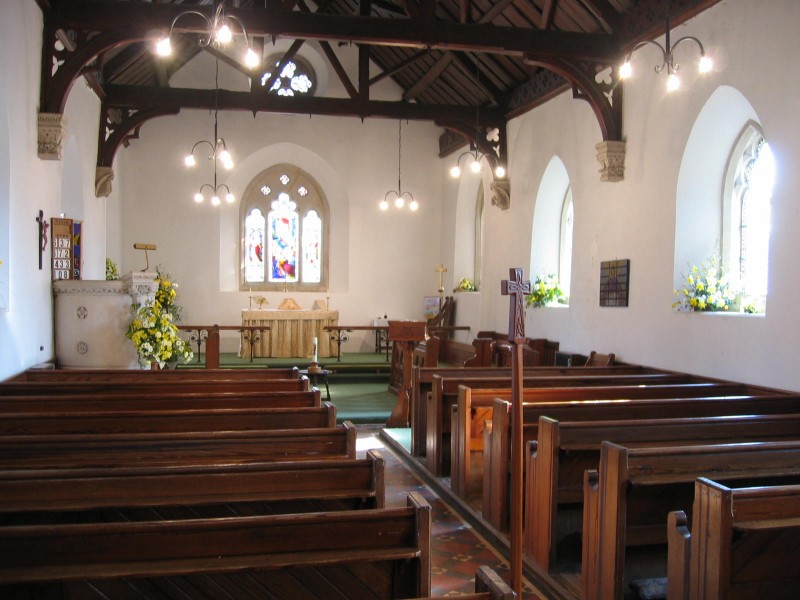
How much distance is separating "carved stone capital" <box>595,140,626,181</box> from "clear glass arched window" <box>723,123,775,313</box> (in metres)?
1.16

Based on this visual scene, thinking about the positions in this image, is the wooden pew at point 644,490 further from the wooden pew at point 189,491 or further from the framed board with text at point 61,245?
the framed board with text at point 61,245

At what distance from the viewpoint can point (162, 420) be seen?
163 inches

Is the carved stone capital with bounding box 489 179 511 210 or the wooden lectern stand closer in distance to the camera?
the wooden lectern stand

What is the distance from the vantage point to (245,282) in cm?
1413

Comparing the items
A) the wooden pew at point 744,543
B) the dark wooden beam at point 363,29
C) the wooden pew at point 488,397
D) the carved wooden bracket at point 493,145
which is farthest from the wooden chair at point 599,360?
the wooden pew at point 744,543

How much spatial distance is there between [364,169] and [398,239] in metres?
1.48

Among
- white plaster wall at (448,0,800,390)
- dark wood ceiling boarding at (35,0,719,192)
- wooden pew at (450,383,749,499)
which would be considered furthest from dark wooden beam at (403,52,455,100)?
wooden pew at (450,383,749,499)

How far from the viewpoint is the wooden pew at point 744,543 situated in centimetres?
245

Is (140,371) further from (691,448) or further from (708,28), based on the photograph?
(708,28)

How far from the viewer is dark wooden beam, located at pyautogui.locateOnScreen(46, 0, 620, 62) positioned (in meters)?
7.04

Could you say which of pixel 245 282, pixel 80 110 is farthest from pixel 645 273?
pixel 245 282

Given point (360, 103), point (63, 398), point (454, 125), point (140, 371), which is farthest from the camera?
point (454, 125)

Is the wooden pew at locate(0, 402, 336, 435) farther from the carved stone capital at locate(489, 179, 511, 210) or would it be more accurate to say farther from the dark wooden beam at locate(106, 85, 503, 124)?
the carved stone capital at locate(489, 179, 511, 210)

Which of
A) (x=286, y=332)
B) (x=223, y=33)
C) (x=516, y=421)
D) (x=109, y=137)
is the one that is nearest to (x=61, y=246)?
(x=109, y=137)
